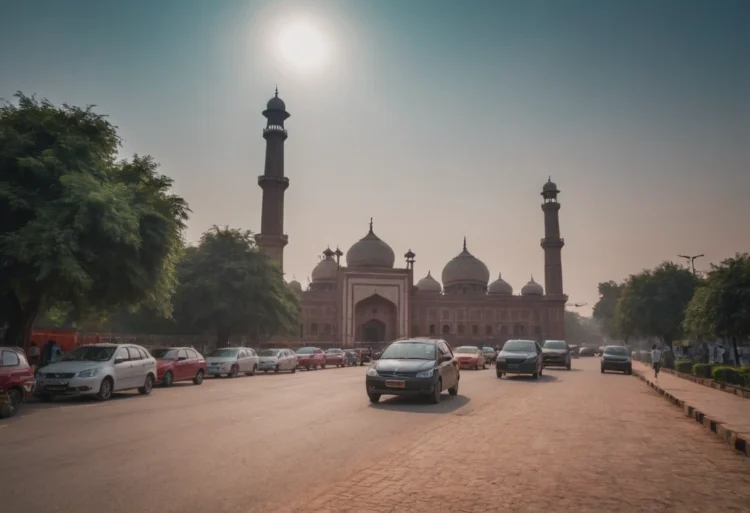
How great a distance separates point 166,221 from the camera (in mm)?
17828

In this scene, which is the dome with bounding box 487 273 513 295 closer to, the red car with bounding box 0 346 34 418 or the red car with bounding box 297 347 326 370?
the red car with bounding box 297 347 326 370

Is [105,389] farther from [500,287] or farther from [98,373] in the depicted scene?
[500,287]

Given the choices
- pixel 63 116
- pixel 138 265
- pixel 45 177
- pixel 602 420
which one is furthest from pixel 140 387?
pixel 602 420

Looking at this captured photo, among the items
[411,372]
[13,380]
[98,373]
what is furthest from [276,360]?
[13,380]

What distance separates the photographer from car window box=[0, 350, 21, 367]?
11.9m

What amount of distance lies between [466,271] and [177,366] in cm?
6043

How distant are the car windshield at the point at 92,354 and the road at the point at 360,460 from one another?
2.49 meters

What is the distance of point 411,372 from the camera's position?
44.0 feet

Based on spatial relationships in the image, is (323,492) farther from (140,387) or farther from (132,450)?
(140,387)

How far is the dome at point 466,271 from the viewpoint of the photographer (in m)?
77.6

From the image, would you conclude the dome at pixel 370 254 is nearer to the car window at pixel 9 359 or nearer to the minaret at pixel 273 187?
the minaret at pixel 273 187

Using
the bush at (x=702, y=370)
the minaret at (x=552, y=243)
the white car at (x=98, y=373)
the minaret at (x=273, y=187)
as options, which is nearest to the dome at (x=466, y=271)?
the minaret at (x=552, y=243)

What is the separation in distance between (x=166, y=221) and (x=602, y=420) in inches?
502

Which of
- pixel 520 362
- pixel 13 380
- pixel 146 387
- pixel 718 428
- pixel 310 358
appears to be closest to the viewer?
pixel 718 428
